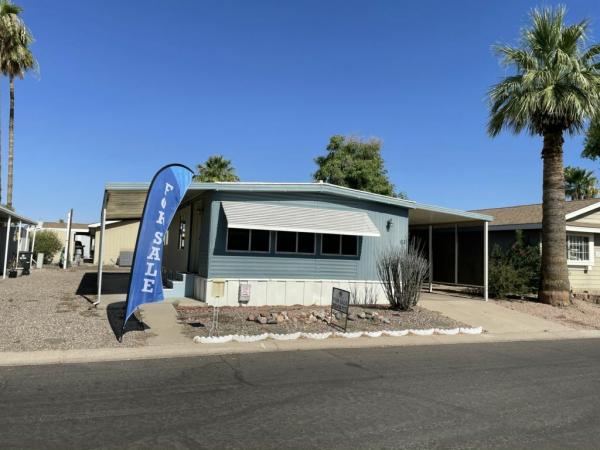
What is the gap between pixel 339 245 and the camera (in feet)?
48.9

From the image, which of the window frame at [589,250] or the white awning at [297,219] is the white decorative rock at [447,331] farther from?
the window frame at [589,250]

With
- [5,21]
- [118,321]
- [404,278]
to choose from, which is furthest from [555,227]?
[5,21]

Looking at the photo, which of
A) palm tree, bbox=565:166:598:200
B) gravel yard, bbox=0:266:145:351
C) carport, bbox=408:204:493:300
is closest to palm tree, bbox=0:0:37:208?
gravel yard, bbox=0:266:145:351

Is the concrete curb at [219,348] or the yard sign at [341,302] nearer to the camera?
the concrete curb at [219,348]

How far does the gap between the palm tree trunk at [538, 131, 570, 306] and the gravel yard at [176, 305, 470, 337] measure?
4.70 m

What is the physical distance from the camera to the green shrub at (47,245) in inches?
1351

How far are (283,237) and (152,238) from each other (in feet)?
18.5

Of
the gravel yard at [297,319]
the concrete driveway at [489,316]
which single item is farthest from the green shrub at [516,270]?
the gravel yard at [297,319]

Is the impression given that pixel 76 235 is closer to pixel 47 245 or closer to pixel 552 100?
pixel 47 245

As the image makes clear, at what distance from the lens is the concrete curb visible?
24.8ft

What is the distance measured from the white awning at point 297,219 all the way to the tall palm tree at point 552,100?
5674 millimetres

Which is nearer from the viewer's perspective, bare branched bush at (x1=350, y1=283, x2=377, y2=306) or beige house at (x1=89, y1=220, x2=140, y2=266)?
bare branched bush at (x1=350, y1=283, x2=377, y2=306)

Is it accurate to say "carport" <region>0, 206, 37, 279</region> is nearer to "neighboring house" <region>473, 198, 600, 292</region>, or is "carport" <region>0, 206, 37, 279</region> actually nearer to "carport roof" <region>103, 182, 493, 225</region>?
"carport roof" <region>103, 182, 493, 225</region>

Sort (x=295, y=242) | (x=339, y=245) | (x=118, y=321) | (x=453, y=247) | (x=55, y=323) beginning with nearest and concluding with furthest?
(x=55, y=323) < (x=118, y=321) < (x=295, y=242) < (x=339, y=245) < (x=453, y=247)
